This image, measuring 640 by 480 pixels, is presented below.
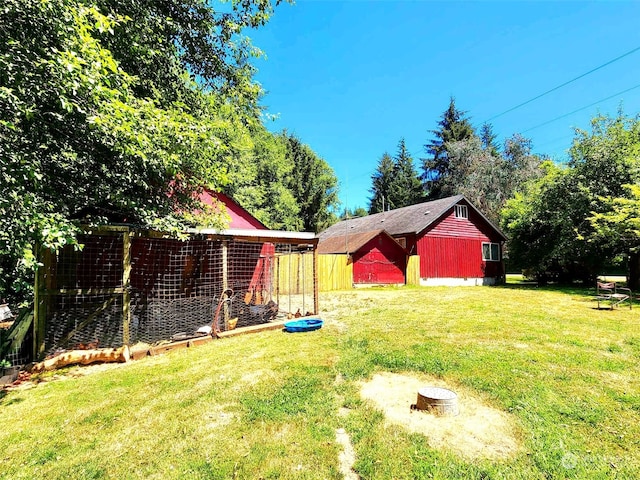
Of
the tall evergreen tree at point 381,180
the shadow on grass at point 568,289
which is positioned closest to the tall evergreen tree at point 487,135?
the tall evergreen tree at point 381,180

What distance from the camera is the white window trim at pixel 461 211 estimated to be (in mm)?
19484

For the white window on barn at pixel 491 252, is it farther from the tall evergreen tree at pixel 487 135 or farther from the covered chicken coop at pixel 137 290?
the tall evergreen tree at pixel 487 135

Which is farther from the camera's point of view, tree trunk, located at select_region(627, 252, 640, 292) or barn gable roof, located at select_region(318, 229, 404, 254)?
barn gable roof, located at select_region(318, 229, 404, 254)

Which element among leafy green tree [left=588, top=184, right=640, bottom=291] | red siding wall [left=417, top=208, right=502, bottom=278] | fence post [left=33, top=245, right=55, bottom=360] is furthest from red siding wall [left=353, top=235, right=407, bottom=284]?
fence post [left=33, top=245, right=55, bottom=360]

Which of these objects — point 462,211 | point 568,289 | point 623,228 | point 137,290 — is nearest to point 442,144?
point 462,211

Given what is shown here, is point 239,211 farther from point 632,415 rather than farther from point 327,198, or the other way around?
point 327,198

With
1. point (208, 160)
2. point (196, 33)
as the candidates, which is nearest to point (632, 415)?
point (208, 160)

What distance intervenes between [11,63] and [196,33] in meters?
4.19

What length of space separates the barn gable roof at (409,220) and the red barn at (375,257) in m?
1.18

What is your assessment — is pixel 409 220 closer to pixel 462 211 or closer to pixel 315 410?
pixel 462 211

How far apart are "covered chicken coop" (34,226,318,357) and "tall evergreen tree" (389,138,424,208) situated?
108ft

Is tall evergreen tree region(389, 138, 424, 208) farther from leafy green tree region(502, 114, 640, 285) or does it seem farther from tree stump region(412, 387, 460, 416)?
tree stump region(412, 387, 460, 416)

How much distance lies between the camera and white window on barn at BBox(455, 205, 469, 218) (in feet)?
64.2

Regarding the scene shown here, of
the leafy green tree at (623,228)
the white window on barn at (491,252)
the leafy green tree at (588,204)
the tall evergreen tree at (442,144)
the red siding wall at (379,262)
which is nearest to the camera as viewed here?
the leafy green tree at (623,228)
